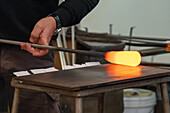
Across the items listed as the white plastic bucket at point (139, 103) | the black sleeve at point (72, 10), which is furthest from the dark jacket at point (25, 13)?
the white plastic bucket at point (139, 103)

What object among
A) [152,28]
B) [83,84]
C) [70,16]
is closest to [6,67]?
[70,16]

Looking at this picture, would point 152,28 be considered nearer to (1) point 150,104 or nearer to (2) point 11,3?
(1) point 150,104

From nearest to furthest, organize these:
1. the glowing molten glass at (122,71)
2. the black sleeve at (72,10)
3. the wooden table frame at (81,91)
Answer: the wooden table frame at (81,91), the glowing molten glass at (122,71), the black sleeve at (72,10)

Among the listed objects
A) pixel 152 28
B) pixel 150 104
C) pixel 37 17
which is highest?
pixel 37 17

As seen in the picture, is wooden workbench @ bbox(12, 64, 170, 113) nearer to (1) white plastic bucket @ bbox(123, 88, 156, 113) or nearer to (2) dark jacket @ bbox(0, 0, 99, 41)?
(2) dark jacket @ bbox(0, 0, 99, 41)

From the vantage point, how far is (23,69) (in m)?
1.62

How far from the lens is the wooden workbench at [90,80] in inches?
41.7

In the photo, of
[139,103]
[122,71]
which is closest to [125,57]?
[122,71]

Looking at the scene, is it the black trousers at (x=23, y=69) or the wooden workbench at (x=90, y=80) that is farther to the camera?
the black trousers at (x=23, y=69)

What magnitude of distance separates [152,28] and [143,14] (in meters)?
0.28

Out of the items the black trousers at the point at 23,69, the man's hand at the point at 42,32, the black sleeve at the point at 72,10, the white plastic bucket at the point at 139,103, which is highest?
the black sleeve at the point at 72,10

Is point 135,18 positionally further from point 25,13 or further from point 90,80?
point 90,80

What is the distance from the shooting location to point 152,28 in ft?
17.5

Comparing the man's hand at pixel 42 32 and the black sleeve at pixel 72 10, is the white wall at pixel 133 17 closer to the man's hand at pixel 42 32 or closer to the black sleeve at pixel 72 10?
the black sleeve at pixel 72 10
